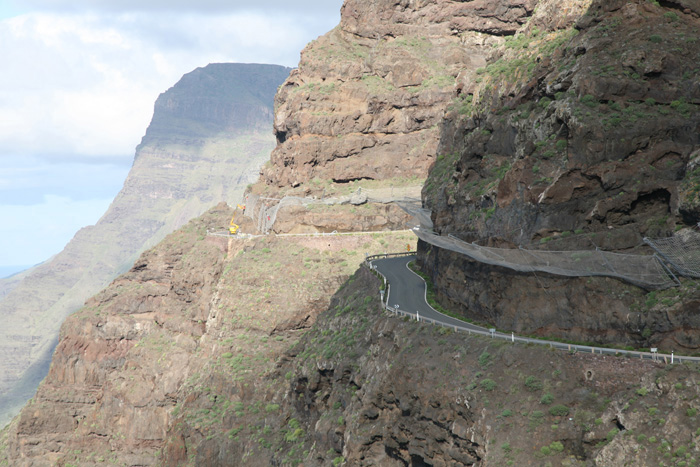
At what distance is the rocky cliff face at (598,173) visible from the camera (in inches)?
1094

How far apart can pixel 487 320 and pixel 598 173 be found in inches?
343

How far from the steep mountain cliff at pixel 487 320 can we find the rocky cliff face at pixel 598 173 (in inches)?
3.4

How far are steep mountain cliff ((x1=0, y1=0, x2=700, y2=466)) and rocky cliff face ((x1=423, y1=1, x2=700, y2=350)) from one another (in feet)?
0.28

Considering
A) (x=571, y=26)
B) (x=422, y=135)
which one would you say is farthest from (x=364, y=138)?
(x=571, y=26)

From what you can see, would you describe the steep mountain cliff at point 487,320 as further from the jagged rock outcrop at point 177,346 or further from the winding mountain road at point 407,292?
the winding mountain road at point 407,292

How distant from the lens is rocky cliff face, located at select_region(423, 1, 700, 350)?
1094 inches

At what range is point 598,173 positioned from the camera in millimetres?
30188

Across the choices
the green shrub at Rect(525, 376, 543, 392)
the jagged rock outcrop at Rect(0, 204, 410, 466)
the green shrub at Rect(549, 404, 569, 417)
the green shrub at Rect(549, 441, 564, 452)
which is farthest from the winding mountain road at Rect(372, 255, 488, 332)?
the jagged rock outcrop at Rect(0, 204, 410, 466)

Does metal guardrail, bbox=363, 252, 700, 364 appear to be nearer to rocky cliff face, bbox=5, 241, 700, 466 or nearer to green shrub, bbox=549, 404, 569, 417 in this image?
rocky cliff face, bbox=5, 241, 700, 466

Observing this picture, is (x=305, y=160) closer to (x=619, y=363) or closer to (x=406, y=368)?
(x=406, y=368)

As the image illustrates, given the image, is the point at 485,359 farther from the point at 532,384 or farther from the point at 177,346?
the point at 177,346

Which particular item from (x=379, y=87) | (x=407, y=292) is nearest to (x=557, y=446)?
(x=407, y=292)

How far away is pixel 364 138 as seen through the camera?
85.5 m

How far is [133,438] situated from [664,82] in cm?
6403
